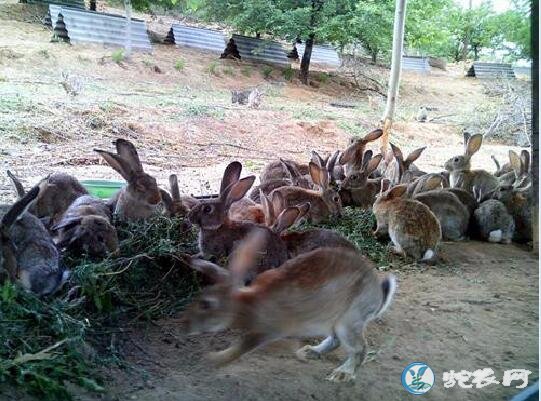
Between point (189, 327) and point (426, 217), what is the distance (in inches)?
68.2

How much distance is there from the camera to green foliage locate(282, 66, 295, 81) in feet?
20.3

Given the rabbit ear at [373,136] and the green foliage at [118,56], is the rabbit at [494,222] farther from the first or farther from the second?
the green foliage at [118,56]

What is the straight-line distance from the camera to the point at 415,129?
6.35m

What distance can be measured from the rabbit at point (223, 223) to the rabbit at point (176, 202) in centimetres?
29

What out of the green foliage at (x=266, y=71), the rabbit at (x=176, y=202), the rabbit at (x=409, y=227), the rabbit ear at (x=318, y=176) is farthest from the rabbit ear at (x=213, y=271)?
the green foliage at (x=266, y=71)

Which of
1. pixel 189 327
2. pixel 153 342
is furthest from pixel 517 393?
pixel 153 342

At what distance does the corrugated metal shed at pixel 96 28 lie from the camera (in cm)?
436

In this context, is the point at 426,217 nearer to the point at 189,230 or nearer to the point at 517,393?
the point at 189,230

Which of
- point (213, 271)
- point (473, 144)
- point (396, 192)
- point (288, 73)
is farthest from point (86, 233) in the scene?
point (288, 73)

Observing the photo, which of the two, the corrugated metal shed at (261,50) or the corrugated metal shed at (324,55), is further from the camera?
the corrugated metal shed at (261,50)

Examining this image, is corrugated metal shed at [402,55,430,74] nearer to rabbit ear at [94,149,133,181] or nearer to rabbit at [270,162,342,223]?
rabbit at [270,162,342,223]

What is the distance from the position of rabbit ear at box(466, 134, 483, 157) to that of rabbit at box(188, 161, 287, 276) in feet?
7.94

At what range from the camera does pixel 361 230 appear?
287 cm

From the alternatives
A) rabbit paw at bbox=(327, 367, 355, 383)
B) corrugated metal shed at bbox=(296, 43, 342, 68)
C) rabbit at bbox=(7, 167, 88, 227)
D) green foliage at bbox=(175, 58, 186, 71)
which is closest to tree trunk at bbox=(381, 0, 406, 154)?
corrugated metal shed at bbox=(296, 43, 342, 68)
